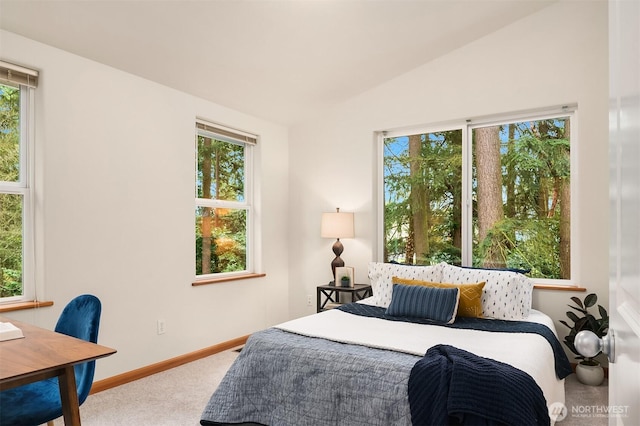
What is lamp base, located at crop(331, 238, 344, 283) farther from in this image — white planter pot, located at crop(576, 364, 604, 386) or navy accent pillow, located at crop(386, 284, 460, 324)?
white planter pot, located at crop(576, 364, 604, 386)

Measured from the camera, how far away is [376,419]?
208cm

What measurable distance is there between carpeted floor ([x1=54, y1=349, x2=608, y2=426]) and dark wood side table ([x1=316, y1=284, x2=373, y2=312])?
1221 mm

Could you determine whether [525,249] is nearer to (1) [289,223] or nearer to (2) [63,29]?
(1) [289,223]

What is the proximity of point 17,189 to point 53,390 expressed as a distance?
1.55m

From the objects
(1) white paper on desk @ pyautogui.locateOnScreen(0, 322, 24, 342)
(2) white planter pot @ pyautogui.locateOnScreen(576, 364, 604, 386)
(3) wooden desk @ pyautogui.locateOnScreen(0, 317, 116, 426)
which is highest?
(1) white paper on desk @ pyautogui.locateOnScreen(0, 322, 24, 342)

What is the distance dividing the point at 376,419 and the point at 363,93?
3.38 meters

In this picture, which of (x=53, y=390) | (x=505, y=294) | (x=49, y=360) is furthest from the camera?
(x=505, y=294)

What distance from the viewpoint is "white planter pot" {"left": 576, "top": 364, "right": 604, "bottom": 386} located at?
10.8 ft

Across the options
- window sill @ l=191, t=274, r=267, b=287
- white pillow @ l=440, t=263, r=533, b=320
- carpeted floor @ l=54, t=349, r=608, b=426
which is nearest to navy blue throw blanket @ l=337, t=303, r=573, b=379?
white pillow @ l=440, t=263, r=533, b=320

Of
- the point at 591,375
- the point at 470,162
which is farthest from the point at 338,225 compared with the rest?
the point at 591,375

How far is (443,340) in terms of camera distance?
261 centimetres

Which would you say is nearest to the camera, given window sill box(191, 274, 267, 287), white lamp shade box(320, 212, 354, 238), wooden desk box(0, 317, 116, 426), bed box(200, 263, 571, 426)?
wooden desk box(0, 317, 116, 426)

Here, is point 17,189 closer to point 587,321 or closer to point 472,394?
point 472,394

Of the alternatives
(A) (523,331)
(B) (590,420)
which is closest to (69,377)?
(A) (523,331)
